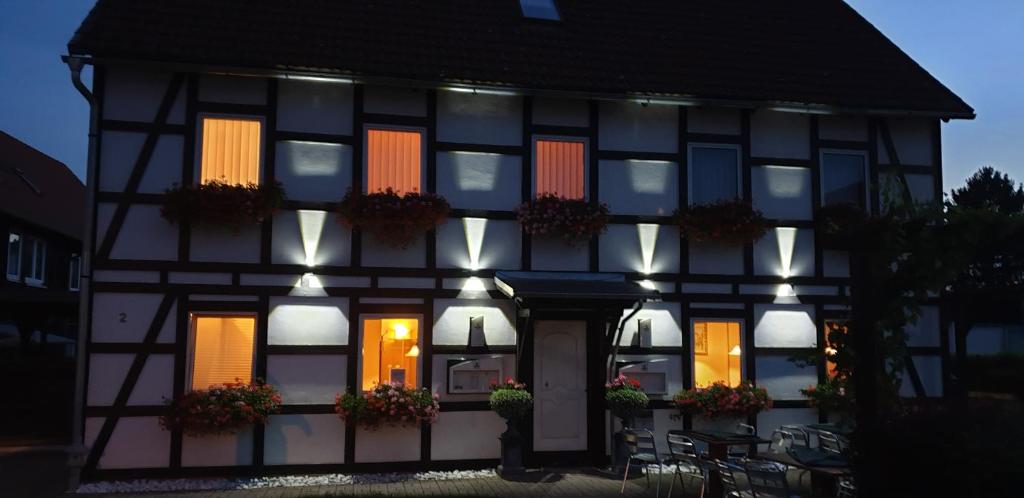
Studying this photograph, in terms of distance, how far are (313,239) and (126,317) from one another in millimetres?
2342

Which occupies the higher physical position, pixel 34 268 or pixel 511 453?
pixel 34 268

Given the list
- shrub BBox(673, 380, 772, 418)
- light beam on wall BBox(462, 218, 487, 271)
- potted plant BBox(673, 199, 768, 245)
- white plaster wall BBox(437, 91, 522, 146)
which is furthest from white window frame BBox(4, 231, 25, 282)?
shrub BBox(673, 380, 772, 418)

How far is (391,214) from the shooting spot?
10.1 meters

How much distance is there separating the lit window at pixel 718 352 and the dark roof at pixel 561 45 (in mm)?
3132

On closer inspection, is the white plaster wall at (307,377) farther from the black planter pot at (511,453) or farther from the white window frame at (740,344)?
the white window frame at (740,344)

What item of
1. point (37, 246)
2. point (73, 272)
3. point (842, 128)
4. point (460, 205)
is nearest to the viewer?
point (460, 205)

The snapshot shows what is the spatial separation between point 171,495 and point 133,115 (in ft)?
14.7

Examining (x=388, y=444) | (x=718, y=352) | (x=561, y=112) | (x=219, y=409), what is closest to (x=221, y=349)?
(x=219, y=409)

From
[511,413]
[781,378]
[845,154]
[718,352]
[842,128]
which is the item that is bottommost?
[511,413]

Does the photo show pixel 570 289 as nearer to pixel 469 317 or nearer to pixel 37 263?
pixel 469 317

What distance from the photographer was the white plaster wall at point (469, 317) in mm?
10516

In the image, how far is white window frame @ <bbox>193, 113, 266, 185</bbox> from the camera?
10062 millimetres

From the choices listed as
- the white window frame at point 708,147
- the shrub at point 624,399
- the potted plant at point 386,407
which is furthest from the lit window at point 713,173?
the potted plant at point 386,407

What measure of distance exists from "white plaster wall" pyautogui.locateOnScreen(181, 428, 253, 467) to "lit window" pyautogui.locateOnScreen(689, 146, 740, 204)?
6.62 metres
